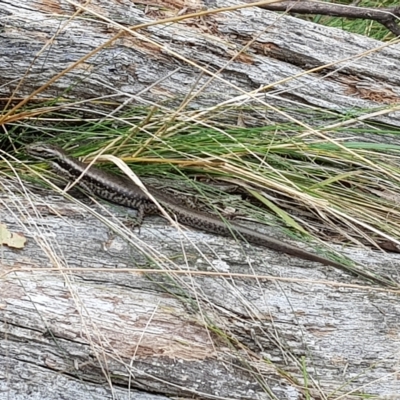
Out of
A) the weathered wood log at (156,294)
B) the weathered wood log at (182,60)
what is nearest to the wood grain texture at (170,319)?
the weathered wood log at (156,294)

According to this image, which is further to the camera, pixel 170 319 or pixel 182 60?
pixel 182 60

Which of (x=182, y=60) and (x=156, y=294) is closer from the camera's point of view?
(x=156, y=294)

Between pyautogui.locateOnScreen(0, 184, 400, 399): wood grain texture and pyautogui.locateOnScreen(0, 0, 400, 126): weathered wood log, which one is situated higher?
pyautogui.locateOnScreen(0, 0, 400, 126): weathered wood log

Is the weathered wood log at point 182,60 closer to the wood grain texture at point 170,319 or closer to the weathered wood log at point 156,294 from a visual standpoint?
the weathered wood log at point 156,294

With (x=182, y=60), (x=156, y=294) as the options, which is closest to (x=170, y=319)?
(x=156, y=294)

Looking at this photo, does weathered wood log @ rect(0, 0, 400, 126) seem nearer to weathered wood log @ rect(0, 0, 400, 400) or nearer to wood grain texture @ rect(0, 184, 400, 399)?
weathered wood log @ rect(0, 0, 400, 400)

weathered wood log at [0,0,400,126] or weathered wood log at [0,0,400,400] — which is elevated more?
weathered wood log at [0,0,400,126]

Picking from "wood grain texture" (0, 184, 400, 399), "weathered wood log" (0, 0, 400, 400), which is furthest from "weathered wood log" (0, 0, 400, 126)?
"wood grain texture" (0, 184, 400, 399)

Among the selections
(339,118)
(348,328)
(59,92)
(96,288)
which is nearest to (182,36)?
(59,92)

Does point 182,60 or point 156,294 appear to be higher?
point 182,60

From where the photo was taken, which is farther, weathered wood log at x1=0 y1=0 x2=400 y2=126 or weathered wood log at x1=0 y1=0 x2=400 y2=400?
weathered wood log at x1=0 y1=0 x2=400 y2=126

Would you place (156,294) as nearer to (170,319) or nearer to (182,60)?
(170,319)
